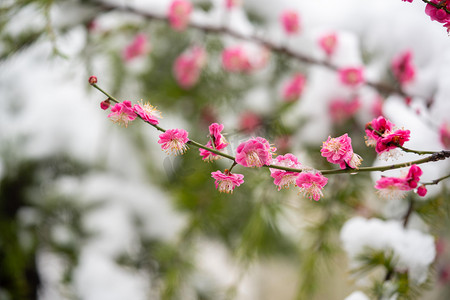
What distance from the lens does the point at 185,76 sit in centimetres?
98

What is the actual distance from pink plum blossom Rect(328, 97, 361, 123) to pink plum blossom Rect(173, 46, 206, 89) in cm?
34

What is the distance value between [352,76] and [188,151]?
33 cm

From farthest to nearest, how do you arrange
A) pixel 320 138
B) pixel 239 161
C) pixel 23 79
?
pixel 23 79
pixel 320 138
pixel 239 161

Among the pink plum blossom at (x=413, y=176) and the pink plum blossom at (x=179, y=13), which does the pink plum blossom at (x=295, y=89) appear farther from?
the pink plum blossom at (x=413, y=176)

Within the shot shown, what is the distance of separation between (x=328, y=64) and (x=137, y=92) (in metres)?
0.54

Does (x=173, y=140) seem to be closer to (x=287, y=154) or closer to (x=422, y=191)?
(x=287, y=154)

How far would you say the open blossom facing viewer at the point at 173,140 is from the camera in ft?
1.04

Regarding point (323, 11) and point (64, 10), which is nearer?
point (64, 10)

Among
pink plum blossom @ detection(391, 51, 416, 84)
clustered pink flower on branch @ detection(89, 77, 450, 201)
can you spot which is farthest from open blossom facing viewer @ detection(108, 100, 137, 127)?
pink plum blossom @ detection(391, 51, 416, 84)

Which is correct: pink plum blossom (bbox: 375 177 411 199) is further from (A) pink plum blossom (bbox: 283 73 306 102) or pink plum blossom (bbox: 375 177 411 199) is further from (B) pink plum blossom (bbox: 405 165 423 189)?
(A) pink plum blossom (bbox: 283 73 306 102)

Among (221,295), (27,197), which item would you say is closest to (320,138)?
(221,295)

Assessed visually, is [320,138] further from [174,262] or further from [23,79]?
[23,79]

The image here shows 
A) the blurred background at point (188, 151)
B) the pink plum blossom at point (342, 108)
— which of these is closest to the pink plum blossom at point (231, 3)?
the blurred background at point (188, 151)

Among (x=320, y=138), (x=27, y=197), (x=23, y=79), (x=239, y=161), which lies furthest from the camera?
(x=23, y=79)
